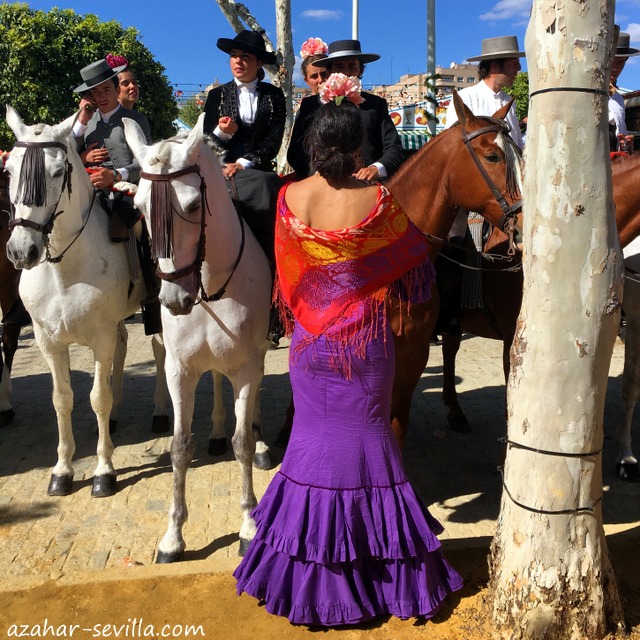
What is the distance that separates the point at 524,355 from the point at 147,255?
11.2 feet

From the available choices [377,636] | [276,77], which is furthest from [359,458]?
[276,77]

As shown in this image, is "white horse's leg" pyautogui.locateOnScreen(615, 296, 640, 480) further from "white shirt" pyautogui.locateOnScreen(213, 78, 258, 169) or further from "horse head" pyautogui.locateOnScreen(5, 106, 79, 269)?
"horse head" pyautogui.locateOnScreen(5, 106, 79, 269)

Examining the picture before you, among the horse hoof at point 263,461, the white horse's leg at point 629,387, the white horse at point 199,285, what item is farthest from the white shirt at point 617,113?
the horse hoof at point 263,461

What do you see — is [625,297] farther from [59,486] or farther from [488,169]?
[59,486]

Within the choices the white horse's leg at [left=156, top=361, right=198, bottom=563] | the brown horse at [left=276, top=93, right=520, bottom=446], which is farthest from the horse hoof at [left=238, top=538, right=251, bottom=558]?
the brown horse at [left=276, top=93, right=520, bottom=446]

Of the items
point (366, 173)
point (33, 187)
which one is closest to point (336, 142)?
point (366, 173)

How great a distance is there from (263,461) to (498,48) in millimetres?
4366

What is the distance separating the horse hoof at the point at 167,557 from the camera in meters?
3.88

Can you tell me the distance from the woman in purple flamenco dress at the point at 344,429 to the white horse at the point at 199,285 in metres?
0.57

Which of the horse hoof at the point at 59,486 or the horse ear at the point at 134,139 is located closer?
the horse ear at the point at 134,139

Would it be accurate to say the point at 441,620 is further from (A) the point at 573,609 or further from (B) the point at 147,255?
(B) the point at 147,255

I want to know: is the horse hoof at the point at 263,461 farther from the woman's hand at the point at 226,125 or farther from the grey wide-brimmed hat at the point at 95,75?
the grey wide-brimmed hat at the point at 95,75

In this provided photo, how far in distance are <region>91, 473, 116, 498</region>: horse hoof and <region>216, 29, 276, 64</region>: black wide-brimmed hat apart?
355cm

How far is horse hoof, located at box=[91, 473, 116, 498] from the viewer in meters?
4.88
